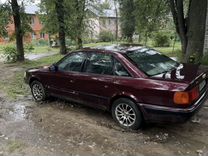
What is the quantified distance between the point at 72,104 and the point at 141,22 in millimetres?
15211

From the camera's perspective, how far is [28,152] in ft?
13.4

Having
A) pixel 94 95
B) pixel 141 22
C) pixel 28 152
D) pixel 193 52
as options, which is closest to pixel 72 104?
pixel 94 95

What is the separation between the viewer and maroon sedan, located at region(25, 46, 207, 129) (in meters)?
4.10

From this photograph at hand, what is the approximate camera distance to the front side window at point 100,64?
497cm

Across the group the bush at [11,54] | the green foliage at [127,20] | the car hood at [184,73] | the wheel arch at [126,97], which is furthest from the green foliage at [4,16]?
the green foliage at [127,20]

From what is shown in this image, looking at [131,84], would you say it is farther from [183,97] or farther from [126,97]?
[183,97]

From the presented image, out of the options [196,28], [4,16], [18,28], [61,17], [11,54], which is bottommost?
[11,54]

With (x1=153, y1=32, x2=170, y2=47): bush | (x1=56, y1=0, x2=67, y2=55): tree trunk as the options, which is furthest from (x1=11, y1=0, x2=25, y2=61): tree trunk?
(x1=153, y1=32, x2=170, y2=47): bush

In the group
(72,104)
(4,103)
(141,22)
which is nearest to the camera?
(72,104)

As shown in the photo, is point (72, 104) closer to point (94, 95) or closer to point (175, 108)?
point (94, 95)

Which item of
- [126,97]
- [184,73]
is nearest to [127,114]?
[126,97]

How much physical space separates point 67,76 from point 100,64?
0.93 m

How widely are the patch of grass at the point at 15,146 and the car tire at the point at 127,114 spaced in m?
1.78

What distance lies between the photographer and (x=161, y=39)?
26625 mm
